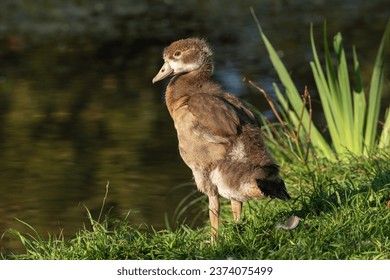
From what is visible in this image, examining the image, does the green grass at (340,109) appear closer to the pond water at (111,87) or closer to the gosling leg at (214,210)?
the pond water at (111,87)

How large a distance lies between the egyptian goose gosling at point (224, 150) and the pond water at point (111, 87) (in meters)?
0.63

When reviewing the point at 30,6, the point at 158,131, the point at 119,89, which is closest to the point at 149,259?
the point at 158,131

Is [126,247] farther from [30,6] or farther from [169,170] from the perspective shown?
[30,6]

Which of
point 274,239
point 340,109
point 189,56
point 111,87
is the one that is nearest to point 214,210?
point 274,239

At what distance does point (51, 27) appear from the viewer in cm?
1631

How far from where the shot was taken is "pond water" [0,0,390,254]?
8805mm

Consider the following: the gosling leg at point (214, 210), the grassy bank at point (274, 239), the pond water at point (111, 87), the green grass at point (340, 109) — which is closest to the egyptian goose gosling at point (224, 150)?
the gosling leg at point (214, 210)

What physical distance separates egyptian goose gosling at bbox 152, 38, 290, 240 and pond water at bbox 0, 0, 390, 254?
0.63 meters

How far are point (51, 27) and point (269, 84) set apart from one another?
5.09 m

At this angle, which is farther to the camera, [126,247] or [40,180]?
[40,180]

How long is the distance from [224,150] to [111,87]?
654 centimetres

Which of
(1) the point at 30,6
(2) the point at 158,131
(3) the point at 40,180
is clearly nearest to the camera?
(3) the point at 40,180

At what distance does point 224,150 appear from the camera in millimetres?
6055

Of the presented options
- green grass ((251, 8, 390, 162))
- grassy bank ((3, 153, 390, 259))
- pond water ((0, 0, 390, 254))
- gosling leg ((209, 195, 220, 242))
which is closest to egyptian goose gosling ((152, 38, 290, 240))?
gosling leg ((209, 195, 220, 242))
